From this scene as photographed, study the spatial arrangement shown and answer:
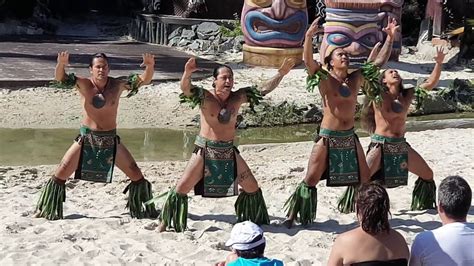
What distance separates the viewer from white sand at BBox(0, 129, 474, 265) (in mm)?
5660

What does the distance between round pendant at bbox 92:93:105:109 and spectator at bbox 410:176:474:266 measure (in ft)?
11.2

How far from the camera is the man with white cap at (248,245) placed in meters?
3.66

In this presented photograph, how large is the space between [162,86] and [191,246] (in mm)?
8966

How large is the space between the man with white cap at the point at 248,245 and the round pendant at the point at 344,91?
288 cm

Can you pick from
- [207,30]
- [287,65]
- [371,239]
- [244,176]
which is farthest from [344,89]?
[207,30]

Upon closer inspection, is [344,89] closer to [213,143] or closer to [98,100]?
[213,143]

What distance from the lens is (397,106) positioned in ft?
21.8

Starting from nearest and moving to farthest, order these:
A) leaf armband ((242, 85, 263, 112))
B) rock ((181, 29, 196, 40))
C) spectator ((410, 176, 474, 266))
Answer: spectator ((410, 176, 474, 266)) → leaf armband ((242, 85, 263, 112)) → rock ((181, 29, 196, 40))

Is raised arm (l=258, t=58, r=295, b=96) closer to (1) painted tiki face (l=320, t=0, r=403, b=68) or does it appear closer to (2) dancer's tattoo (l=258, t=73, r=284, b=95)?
(2) dancer's tattoo (l=258, t=73, r=284, b=95)

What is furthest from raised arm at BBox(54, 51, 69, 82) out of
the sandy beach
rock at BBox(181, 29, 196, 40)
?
rock at BBox(181, 29, 196, 40)

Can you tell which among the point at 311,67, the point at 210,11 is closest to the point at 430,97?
the point at 311,67

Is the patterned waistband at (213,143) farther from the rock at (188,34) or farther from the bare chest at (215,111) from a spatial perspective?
the rock at (188,34)

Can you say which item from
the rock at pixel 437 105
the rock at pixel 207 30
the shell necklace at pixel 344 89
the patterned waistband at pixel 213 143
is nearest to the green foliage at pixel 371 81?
the shell necklace at pixel 344 89

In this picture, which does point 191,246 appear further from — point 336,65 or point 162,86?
point 162,86
